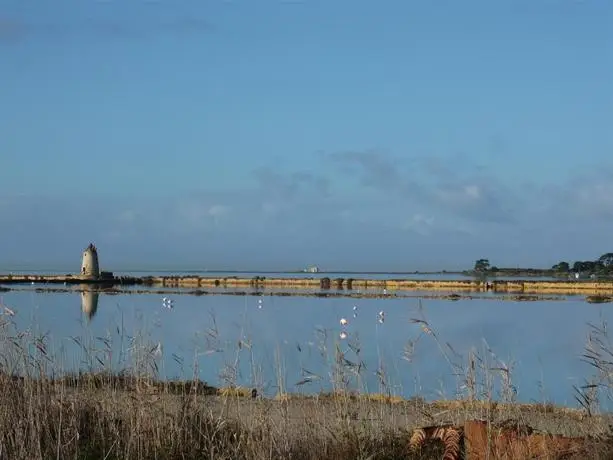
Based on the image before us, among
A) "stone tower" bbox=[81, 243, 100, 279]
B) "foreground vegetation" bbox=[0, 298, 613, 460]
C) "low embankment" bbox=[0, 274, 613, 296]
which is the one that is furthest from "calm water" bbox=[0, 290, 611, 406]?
"stone tower" bbox=[81, 243, 100, 279]

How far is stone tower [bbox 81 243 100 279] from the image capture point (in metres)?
62.1

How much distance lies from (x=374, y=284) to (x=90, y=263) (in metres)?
21.5

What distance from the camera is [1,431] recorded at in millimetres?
6766

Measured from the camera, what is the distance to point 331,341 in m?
9.85

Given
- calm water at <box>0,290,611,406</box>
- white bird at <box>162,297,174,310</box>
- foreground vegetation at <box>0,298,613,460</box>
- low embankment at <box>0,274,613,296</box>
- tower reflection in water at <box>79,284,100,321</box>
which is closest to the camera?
foreground vegetation at <box>0,298,613,460</box>

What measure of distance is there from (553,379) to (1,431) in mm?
11724

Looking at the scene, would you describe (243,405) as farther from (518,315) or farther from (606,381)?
(518,315)

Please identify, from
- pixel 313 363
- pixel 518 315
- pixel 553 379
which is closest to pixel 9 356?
pixel 313 363

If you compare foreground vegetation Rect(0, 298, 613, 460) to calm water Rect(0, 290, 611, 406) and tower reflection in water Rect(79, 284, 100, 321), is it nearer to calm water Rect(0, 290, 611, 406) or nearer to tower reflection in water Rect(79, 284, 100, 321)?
calm water Rect(0, 290, 611, 406)

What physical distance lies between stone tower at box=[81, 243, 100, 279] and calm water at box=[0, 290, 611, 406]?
817 inches

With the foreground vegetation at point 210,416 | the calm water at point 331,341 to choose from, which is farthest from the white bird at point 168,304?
the foreground vegetation at point 210,416

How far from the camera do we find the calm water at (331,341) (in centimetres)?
823

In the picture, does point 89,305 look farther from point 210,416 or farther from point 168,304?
point 210,416

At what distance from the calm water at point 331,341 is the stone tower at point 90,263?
20.8m
